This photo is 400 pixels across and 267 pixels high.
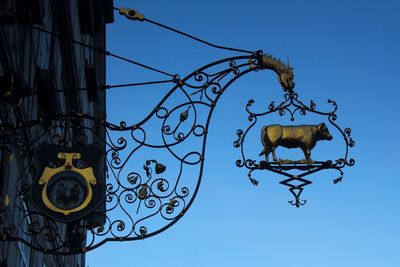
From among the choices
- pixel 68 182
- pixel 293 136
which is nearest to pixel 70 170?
pixel 68 182

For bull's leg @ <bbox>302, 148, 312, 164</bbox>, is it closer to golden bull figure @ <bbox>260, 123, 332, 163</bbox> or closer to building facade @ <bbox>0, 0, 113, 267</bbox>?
golden bull figure @ <bbox>260, 123, 332, 163</bbox>

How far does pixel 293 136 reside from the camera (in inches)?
358

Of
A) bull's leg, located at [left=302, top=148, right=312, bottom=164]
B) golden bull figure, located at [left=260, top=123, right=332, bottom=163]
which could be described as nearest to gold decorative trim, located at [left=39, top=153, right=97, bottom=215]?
golden bull figure, located at [left=260, top=123, right=332, bottom=163]

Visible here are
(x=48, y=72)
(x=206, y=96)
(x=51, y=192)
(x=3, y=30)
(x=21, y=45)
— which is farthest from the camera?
(x=48, y=72)

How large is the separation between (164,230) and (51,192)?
3.94 feet

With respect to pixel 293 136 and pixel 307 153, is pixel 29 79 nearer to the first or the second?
pixel 293 136

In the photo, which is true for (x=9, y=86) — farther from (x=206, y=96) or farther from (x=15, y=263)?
(x=15, y=263)

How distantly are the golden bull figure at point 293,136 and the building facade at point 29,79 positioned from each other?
6.28ft

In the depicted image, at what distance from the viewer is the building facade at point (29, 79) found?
8.85m

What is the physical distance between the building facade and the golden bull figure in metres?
1.91

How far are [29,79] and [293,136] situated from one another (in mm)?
5257

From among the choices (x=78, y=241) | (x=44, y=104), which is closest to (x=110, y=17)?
(x=44, y=104)

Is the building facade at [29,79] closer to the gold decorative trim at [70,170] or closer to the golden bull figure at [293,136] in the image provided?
the gold decorative trim at [70,170]

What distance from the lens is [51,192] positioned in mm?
8117
